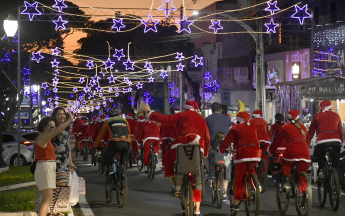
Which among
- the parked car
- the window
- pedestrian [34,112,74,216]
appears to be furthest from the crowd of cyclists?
the window

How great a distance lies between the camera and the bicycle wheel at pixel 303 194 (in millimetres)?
8781

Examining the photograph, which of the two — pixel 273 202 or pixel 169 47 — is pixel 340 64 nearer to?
pixel 273 202

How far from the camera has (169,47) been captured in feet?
148

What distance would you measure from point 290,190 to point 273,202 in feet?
5.89

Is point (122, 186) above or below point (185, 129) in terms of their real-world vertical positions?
below

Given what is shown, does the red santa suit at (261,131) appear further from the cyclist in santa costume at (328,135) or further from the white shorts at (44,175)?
the white shorts at (44,175)

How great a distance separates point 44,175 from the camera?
7.49 m

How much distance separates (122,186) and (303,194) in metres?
3.51

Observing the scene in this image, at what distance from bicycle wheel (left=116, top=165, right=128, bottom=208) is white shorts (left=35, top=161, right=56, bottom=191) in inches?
114

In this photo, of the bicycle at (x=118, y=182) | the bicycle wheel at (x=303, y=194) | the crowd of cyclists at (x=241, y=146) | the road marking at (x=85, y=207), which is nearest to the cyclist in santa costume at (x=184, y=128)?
the crowd of cyclists at (x=241, y=146)

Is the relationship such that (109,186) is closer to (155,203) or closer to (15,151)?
(155,203)

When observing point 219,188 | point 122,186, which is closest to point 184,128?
point 219,188

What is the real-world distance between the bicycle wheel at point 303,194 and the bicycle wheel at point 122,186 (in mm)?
3246

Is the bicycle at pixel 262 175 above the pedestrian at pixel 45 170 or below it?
below
